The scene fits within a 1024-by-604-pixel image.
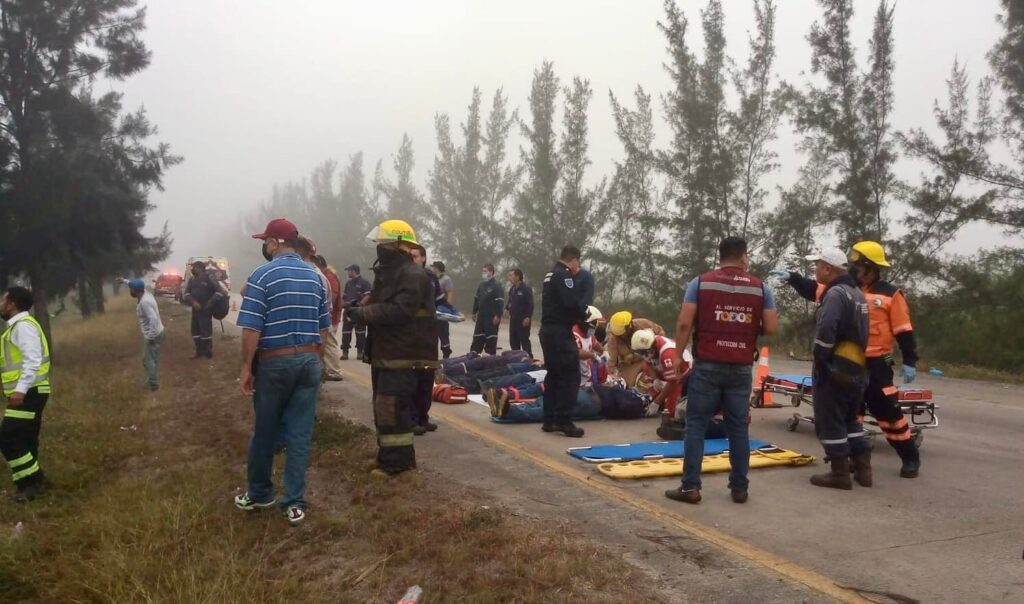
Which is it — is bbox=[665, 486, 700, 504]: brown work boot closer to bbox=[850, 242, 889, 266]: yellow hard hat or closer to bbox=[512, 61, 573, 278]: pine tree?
bbox=[850, 242, 889, 266]: yellow hard hat

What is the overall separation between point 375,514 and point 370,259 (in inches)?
2285

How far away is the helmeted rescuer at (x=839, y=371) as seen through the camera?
6.16 m

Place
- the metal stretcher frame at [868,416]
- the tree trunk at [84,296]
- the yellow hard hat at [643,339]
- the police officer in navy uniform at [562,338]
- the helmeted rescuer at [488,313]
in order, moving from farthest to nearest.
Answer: the tree trunk at [84,296], the helmeted rescuer at [488,313], the yellow hard hat at [643,339], the police officer in navy uniform at [562,338], the metal stretcher frame at [868,416]

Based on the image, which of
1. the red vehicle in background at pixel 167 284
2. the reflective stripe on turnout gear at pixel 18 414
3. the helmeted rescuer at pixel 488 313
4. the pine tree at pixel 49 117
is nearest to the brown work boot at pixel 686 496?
the reflective stripe on turnout gear at pixel 18 414

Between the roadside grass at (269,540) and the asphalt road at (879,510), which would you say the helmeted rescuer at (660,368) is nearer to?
the asphalt road at (879,510)

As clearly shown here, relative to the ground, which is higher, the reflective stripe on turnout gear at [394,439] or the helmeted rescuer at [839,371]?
the helmeted rescuer at [839,371]

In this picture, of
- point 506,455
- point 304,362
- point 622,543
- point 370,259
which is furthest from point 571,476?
point 370,259

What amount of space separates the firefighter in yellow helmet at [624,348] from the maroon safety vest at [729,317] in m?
3.38

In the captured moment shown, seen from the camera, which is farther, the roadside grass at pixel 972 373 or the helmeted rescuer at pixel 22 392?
the roadside grass at pixel 972 373

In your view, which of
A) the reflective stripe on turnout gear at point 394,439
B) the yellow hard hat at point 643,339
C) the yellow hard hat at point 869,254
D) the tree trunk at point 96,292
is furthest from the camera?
the tree trunk at point 96,292

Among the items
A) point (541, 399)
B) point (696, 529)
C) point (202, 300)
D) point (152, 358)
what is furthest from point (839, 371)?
point (202, 300)

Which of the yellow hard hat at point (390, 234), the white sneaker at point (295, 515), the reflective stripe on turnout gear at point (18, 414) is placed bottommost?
the white sneaker at point (295, 515)

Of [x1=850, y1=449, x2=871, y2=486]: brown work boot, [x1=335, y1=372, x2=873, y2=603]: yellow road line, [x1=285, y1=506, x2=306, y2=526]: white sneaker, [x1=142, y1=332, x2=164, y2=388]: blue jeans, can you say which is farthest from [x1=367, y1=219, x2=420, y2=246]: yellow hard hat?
[x1=142, y1=332, x2=164, y2=388]: blue jeans

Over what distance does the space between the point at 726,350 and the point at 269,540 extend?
3473mm
